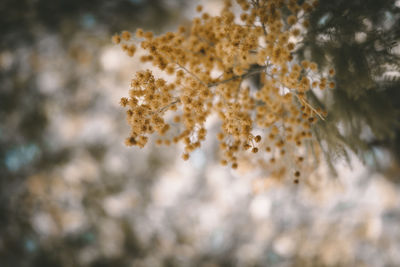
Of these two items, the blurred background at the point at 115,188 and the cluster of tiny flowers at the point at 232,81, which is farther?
the blurred background at the point at 115,188

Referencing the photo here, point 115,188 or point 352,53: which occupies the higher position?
point 115,188

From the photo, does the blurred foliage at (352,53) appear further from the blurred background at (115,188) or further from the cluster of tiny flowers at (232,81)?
the blurred background at (115,188)

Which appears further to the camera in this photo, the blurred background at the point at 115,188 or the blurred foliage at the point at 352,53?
the blurred background at the point at 115,188

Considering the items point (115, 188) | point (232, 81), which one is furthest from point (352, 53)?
point (115, 188)

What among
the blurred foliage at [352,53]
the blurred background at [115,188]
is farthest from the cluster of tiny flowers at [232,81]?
the blurred background at [115,188]

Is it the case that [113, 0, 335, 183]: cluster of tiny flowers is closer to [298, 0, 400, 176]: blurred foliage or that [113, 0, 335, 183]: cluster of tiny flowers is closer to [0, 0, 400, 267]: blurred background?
[298, 0, 400, 176]: blurred foliage

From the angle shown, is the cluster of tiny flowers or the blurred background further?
the blurred background

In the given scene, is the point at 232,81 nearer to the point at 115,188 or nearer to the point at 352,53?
the point at 352,53

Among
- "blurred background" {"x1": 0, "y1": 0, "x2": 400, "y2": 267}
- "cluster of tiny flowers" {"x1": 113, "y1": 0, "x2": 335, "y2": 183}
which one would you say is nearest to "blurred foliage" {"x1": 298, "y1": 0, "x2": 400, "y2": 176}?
"cluster of tiny flowers" {"x1": 113, "y1": 0, "x2": 335, "y2": 183}
